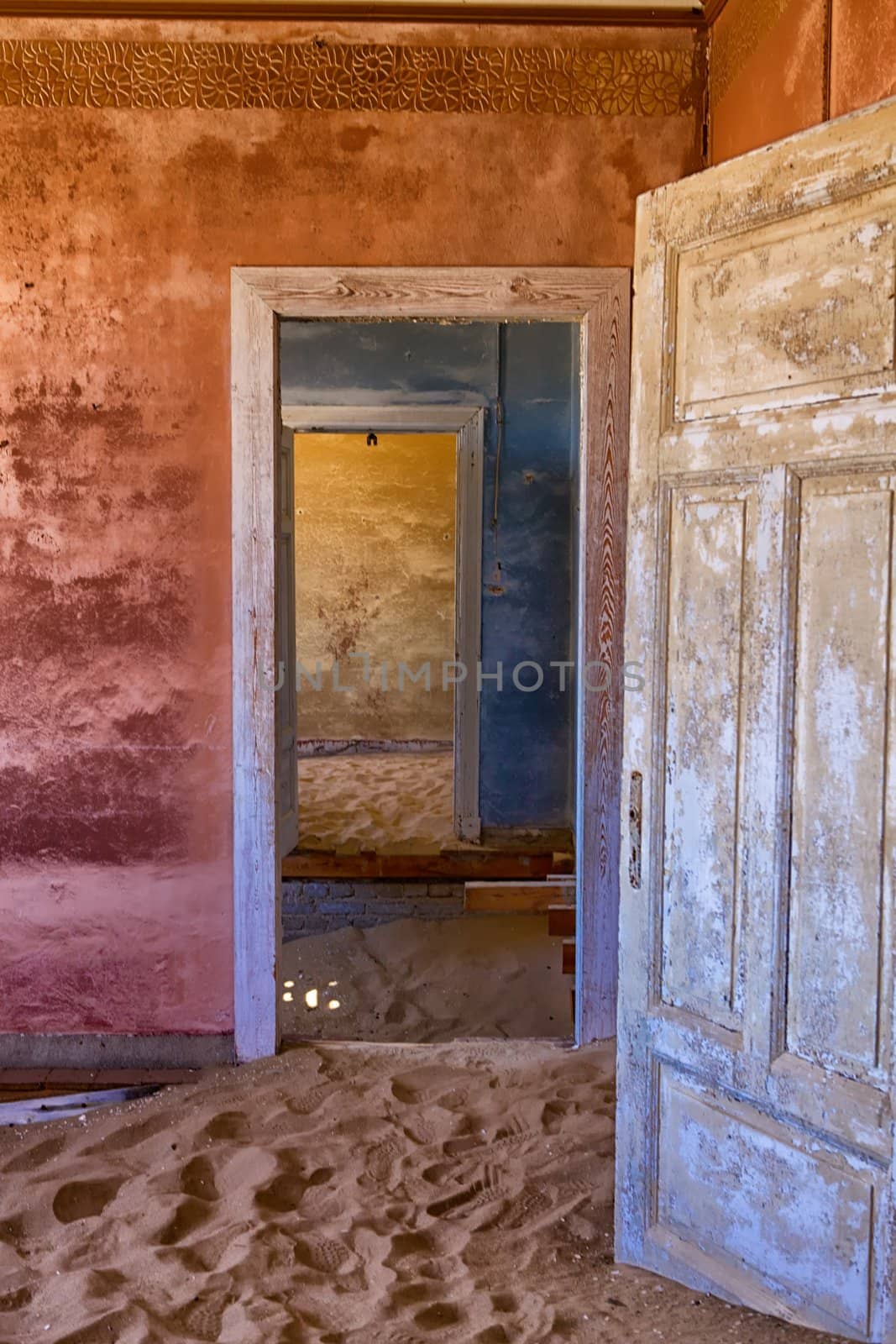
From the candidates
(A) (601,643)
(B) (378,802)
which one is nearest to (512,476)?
(B) (378,802)

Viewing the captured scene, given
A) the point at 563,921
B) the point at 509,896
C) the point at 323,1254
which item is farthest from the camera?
the point at 509,896

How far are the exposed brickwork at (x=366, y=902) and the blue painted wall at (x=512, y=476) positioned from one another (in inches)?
23.3

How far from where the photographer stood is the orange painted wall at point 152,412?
3586mm

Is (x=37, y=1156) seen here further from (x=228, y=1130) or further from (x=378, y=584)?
(x=378, y=584)

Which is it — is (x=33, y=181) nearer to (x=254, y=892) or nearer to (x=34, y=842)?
(x=34, y=842)

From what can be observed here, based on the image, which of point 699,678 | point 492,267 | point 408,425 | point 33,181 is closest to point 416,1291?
point 699,678

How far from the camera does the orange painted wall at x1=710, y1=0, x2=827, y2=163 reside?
9.16ft

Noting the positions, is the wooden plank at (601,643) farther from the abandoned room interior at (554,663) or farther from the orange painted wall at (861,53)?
the orange painted wall at (861,53)

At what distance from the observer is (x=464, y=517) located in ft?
21.1

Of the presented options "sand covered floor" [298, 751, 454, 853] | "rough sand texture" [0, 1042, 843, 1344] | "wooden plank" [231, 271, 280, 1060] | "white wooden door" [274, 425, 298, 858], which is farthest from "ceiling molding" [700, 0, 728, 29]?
"sand covered floor" [298, 751, 454, 853]

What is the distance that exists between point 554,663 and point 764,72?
3.62 m

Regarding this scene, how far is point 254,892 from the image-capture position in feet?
12.3

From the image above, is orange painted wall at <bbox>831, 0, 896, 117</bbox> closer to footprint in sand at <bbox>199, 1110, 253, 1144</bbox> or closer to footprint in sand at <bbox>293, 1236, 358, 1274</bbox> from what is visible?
footprint in sand at <bbox>293, 1236, 358, 1274</bbox>

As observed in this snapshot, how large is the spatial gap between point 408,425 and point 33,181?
3.00 meters
